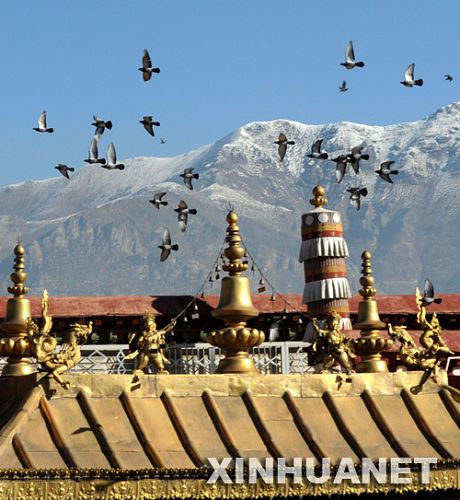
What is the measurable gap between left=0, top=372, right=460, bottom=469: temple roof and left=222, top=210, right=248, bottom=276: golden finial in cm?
138

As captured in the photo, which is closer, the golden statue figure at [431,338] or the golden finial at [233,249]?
the golden finial at [233,249]

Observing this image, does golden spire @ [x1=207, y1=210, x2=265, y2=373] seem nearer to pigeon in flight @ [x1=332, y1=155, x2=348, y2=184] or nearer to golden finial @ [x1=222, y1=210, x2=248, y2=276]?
golden finial @ [x1=222, y1=210, x2=248, y2=276]

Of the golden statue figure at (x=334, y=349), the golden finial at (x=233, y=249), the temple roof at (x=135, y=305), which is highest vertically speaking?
the golden finial at (x=233, y=249)

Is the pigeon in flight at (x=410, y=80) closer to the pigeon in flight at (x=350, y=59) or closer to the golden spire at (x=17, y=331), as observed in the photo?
the pigeon in flight at (x=350, y=59)

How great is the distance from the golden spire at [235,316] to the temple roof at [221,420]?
48 cm

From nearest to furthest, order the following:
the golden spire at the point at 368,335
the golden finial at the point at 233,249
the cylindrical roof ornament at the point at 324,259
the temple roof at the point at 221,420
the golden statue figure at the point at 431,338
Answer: the temple roof at the point at 221,420 → the golden finial at the point at 233,249 → the golden statue figure at the point at 431,338 → the golden spire at the point at 368,335 → the cylindrical roof ornament at the point at 324,259

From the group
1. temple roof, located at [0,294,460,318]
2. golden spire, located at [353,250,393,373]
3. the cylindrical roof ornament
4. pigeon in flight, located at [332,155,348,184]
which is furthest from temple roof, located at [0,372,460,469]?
the cylindrical roof ornament

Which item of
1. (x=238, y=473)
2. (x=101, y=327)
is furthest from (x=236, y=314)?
(x=101, y=327)

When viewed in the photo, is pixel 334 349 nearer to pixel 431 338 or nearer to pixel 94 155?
pixel 431 338

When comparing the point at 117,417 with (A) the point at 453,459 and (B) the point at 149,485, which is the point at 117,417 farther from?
(A) the point at 453,459

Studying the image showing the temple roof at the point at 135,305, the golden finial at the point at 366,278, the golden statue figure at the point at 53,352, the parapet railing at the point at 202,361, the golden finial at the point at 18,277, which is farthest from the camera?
the temple roof at the point at 135,305

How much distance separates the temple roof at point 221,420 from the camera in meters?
14.9

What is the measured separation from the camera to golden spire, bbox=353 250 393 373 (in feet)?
60.4

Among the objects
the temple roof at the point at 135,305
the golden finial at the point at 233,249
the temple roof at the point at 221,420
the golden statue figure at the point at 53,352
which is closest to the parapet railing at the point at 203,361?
the temple roof at the point at 135,305
